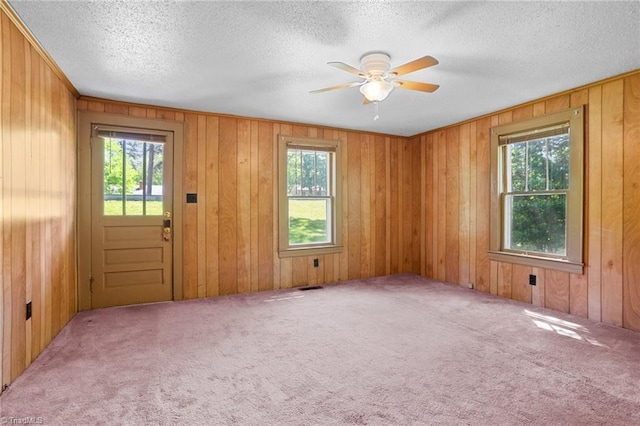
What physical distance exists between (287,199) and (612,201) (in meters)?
3.58

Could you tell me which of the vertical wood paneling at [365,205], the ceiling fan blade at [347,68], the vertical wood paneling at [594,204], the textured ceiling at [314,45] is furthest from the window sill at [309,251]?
the vertical wood paneling at [594,204]

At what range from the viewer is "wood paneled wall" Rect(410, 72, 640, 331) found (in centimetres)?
297

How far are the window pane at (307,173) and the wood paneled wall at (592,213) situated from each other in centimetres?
193

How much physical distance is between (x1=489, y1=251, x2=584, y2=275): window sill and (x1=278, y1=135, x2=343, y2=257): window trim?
2.14m

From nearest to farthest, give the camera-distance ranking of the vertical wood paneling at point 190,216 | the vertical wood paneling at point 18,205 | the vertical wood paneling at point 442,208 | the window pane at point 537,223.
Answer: the vertical wood paneling at point 18,205 < the window pane at point 537,223 < the vertical wood paneling at point 190,216 < the vertical wood paneling at point 442,208

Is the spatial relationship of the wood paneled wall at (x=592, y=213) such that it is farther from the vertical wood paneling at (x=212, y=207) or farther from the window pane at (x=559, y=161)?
the vertical wood paneling at (x=212, y=207)

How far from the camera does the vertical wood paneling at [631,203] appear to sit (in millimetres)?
2926

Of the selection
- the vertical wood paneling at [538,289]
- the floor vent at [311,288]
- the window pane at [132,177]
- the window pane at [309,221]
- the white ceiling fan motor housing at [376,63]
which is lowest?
the floor vent at [311,288]

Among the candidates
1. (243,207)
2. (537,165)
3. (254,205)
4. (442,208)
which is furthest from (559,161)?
(243,207)

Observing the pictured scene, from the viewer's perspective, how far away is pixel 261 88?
129 inches

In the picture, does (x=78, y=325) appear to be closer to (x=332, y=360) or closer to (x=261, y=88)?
(x=332, y=360)

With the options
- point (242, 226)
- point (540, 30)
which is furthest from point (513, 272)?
point (242, 226)

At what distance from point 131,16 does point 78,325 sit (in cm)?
278

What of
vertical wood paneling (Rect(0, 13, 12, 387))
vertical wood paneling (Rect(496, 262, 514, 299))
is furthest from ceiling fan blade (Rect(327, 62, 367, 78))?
vertical wood paneling (Rect(496, 262, 514, 299))
